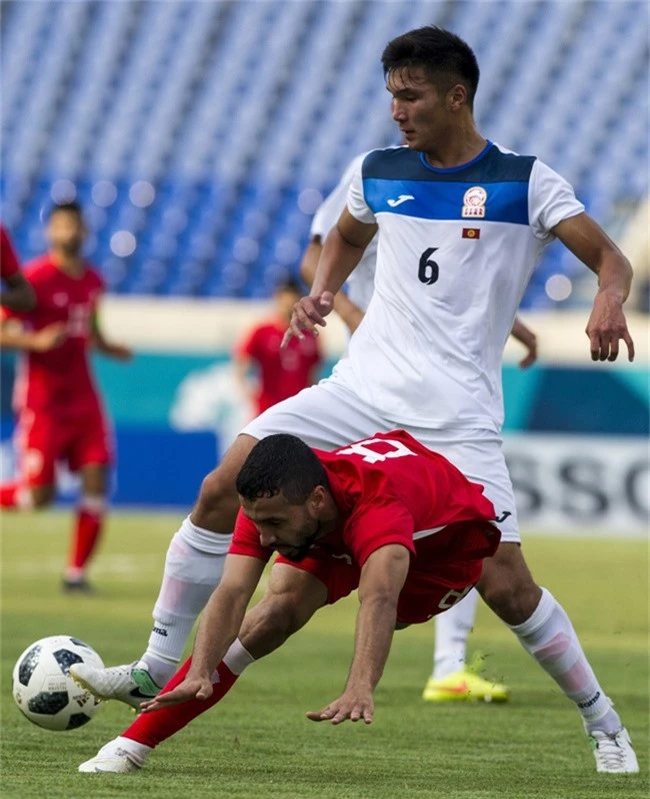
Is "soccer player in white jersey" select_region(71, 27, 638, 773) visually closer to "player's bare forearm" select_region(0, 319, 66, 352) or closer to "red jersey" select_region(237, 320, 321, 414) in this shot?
"player's bare forearm" select_region(0, 319, 66, 352)

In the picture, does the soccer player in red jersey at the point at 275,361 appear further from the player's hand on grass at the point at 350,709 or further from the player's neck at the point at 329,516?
the player's hand on grass at the point at 350,709

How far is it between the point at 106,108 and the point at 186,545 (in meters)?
19.4

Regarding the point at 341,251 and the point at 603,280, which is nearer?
the point at 603,280

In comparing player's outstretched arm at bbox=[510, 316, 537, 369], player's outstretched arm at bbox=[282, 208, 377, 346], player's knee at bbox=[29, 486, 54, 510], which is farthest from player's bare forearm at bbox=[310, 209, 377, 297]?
player's knee at bbox=[29, 486, 54, 510]

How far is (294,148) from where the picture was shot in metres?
22.3

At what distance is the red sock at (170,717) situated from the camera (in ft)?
13.7

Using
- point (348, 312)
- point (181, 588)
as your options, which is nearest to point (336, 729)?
point (181, 588)

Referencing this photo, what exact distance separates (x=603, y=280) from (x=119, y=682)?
1787mm

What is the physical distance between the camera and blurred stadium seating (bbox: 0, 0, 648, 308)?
2075 centimetres

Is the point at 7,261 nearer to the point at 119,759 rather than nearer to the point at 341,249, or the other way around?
the point at 341,249


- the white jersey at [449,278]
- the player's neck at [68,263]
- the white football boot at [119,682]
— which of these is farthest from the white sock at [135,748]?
the player's neck at [68,263]

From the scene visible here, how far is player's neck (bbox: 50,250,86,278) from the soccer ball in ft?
18.7

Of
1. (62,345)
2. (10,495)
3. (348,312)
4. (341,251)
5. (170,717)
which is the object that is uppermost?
(341,251)

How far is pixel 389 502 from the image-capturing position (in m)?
3.82
